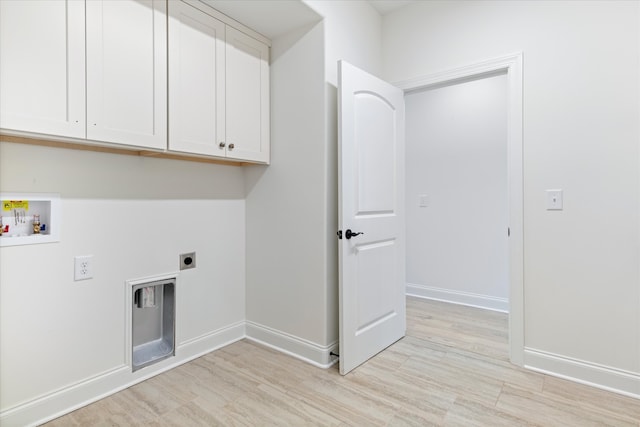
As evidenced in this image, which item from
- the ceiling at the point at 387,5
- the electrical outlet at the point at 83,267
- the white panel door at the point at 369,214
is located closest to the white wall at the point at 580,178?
the ceiling at the point at 387,5

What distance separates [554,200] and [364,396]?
1.68 meters

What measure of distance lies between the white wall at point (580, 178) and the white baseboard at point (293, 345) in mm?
1341

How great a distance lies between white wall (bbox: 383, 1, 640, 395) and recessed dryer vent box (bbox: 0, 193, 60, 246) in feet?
9.12

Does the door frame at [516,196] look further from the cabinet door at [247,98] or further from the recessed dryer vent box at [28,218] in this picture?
the recessed dryer vent box at [28,218]

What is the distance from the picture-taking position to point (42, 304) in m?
1.71

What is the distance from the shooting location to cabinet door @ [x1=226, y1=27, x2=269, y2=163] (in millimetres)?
2281

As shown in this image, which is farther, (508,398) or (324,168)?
(324,168)

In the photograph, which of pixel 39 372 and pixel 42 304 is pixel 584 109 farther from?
pixel 39 372

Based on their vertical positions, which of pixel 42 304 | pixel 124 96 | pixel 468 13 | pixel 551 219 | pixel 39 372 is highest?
pixel 468 13

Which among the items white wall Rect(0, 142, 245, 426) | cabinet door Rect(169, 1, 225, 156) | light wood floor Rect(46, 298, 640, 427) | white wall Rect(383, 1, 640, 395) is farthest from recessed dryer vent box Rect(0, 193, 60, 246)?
white wall Rect(383, 1, 640, 395)

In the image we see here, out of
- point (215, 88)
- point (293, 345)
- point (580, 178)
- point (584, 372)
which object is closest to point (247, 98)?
point (215, 88)

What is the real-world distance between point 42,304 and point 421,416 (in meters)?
2.02

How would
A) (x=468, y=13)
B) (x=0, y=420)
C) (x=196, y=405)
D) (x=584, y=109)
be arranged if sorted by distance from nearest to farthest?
(x=0, y=420)
(x=196, y=405)
(x=584, y=109)
(x=468, y=13)

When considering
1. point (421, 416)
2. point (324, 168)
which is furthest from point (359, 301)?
point (324, 168)
